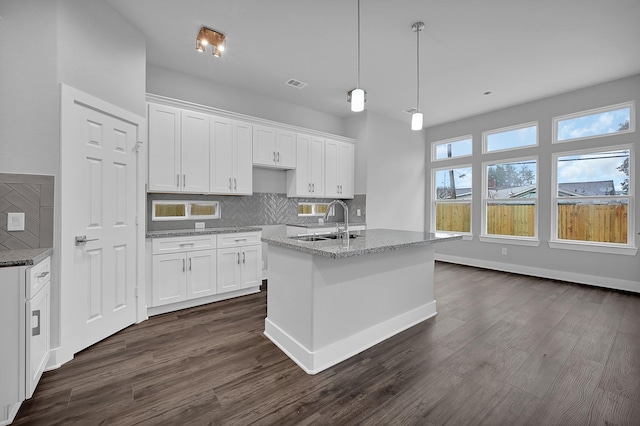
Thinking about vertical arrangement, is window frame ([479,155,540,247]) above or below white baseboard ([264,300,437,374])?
above

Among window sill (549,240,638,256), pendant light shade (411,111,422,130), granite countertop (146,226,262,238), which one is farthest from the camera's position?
window sill (549,240,638,256)

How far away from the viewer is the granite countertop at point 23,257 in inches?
60.3

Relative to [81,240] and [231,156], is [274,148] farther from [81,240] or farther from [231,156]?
[81,240]

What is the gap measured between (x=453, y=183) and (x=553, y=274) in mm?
2404

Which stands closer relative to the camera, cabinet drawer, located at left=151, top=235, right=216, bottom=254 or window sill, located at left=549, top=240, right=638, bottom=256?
cabinet drawer, located at left=151, top=235, right=216, bottom=254

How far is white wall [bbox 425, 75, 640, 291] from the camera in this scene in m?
3.98

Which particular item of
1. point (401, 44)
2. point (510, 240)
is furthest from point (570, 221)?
point (401, 44)

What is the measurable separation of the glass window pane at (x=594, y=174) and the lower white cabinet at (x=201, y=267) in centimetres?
502

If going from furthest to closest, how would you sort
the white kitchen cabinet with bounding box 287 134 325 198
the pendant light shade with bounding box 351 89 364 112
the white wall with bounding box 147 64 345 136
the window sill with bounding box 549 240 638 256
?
the white kitchen cabinet with bounding box 287 134 325 198
the window sill with bounding box 549 240 638 256
the white wall with bounding box 147 64 345 136
the pendant light shade with bounding box 351 89 364 112

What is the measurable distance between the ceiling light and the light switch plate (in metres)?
2.23

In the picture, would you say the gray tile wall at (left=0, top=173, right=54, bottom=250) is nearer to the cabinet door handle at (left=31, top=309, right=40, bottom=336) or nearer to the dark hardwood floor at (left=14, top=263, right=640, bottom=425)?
the cabinet door handle at (left=31, top=309, right=40, bottom=336)

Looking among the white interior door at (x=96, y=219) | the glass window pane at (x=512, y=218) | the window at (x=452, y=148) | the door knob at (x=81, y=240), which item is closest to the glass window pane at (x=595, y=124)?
the glass window pane at (x=512, y=218)

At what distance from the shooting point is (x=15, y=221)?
197 cm

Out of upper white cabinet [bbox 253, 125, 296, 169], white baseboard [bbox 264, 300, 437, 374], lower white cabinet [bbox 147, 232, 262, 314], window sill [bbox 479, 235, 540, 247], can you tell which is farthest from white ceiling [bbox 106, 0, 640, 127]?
white baseboard [bbox 264, 300, 437, 374]
